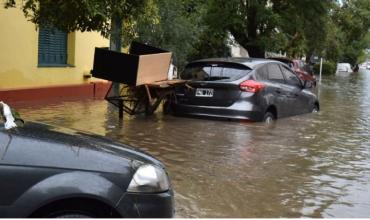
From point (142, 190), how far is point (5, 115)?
116 cm

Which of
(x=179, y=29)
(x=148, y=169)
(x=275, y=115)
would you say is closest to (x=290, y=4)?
(x=179, y=29)

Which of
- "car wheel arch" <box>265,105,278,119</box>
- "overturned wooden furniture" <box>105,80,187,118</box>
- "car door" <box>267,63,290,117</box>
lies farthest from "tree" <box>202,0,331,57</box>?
"overturned wooden furniture" <box>105,80,187,118</box>

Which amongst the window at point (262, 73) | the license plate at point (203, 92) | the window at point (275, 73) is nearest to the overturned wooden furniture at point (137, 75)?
the license plate at point (203, 92)

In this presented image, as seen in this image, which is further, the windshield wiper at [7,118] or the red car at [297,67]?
the red car at [297,67]

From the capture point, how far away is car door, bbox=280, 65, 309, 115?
498 inches

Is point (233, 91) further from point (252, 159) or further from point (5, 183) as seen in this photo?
point (5, 183)

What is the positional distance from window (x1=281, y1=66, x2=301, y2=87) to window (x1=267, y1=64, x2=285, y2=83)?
0.22 meters

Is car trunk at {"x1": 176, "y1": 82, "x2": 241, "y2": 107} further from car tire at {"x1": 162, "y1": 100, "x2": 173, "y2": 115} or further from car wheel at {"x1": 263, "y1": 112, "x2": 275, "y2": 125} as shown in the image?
car wheel at {"x1": 263, "y1": 112, "x2": 275, "y2": 125}

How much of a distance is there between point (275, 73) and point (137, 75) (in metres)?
3.19

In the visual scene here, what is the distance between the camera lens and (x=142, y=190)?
4035 millimetres

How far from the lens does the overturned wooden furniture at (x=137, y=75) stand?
10664 mm

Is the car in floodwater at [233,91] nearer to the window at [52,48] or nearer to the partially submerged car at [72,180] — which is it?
the window at [52,48]

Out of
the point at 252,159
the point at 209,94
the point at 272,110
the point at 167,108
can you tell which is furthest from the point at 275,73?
the point at 252,159

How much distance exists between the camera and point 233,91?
11.1m
